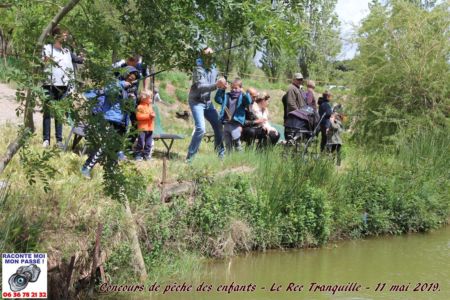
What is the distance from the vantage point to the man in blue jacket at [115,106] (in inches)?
213

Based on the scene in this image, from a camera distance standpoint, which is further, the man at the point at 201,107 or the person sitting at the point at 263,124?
the person sitting at the point at 263,124

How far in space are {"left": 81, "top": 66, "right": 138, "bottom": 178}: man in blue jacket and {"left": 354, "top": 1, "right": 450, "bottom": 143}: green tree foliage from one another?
7.08 meters

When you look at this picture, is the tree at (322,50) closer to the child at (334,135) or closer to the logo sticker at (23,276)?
the child at (334,135)

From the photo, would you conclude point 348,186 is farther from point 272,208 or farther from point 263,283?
point 263,283

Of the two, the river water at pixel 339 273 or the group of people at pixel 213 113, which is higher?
the group of people at pixel 213 113

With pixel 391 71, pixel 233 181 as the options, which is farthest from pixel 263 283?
pixel 391 71

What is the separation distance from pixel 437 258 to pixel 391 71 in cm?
627

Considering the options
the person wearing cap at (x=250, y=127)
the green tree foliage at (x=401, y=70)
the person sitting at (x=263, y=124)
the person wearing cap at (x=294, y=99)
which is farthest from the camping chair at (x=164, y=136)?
the green tree foliage at (x=401, y=70)

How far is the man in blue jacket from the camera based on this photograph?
17.7ft

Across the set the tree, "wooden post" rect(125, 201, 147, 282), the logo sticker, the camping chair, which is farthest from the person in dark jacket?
the tree

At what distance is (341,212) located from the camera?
31.8ft

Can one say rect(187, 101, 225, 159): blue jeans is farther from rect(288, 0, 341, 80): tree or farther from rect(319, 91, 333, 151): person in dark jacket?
rect(288, 0, 341, 80): tree

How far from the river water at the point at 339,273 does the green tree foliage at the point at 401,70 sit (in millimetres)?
4665

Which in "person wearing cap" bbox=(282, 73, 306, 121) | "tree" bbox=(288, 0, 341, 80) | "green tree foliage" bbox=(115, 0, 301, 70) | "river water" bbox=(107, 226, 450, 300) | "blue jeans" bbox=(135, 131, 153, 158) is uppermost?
"tree" bbox=(288, 0, 341, 80)
